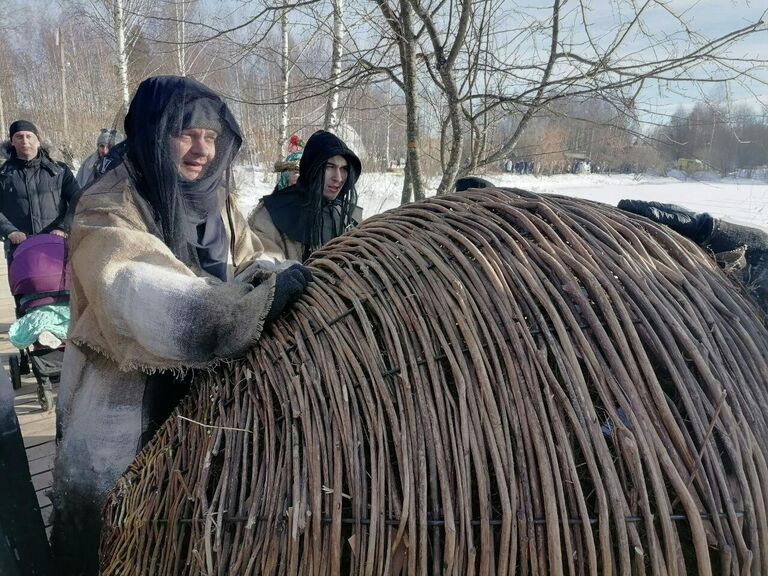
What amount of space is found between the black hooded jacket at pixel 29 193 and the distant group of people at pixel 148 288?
3836 mm

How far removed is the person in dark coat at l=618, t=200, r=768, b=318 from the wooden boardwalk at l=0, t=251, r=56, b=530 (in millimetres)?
2284

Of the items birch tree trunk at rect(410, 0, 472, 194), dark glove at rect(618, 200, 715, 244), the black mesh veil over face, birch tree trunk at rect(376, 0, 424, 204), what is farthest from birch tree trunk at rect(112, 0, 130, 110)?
dark glove at rect(618, 200, 715, 244)

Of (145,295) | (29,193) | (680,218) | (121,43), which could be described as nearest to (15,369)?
(29,193)

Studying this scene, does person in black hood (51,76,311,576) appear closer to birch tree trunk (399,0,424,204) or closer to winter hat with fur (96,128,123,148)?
birch tree trunk (399,0,424,204)

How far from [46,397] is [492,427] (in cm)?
380

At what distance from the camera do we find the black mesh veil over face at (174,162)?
5.17 feet

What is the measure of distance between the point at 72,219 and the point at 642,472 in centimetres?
145

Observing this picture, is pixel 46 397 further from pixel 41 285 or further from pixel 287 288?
pixel 287 288

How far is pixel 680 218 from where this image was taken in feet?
4.29

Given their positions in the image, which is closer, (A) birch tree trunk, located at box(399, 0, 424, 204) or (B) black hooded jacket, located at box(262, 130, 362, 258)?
(A) birch tree trunk, located at box(399, 0, 424, 204)

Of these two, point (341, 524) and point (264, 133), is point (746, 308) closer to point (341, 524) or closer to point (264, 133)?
point (341, 524)

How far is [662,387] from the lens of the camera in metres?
0.92

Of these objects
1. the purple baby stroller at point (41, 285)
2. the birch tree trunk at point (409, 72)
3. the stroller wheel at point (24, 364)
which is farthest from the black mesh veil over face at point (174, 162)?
the stroller wheel at point (24, 364)

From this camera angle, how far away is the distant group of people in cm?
119
